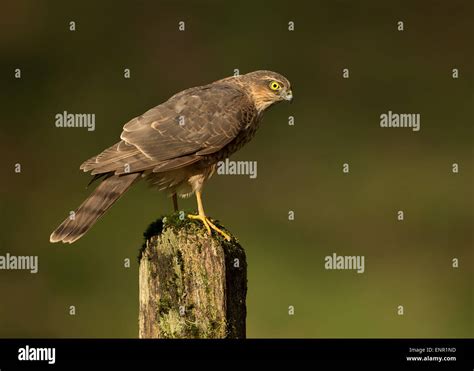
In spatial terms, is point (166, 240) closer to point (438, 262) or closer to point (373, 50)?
point (438, 262)

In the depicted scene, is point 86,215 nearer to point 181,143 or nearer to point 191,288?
point 181,143

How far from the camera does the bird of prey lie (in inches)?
233

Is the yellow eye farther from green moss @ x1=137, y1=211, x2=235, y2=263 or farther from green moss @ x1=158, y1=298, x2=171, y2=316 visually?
green moss @ x1=158, y1=298, x2=171, y2=316

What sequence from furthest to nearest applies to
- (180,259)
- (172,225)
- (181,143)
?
(181,143), (172,225), (180,259)

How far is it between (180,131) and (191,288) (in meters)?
1.70

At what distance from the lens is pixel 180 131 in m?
6.45

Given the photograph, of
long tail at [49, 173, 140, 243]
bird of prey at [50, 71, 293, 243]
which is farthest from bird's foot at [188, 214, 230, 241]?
long tail at [49, 173, 140, 243]

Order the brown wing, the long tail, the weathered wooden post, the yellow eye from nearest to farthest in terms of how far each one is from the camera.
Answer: the weathered wooden post → the long tail → the brown wing → the yellow eye

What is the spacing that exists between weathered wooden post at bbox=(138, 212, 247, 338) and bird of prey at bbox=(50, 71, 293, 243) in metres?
0.60

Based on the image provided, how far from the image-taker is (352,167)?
1417 centimetres

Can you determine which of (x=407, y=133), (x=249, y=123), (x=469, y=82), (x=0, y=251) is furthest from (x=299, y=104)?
(x=249, y=123)

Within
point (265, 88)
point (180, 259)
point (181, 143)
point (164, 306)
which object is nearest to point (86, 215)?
point (181, 143)

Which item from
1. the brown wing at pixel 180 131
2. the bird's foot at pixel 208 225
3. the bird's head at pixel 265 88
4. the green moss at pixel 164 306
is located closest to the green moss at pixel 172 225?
the bird's foot at pixel 208 225

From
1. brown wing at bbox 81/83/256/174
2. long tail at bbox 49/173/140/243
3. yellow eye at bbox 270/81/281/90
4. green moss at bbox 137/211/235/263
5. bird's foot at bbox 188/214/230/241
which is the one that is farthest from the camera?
yellow eye at bbox 270/81/281/90
